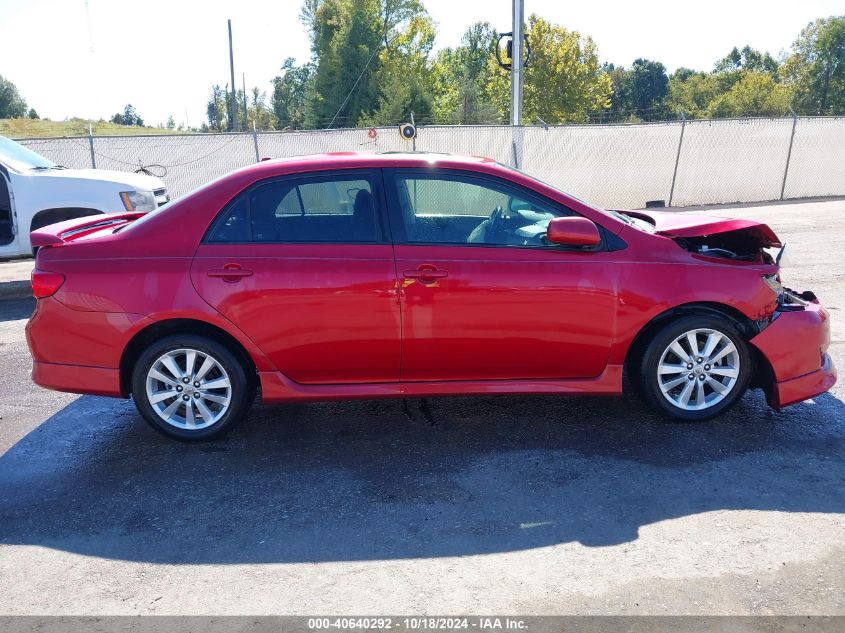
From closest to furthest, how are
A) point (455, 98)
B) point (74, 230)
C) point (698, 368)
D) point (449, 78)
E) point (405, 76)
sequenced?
point (698, 368) → point (74, 230) → point (405, 76) → point (455, 98) → point (449, 78)

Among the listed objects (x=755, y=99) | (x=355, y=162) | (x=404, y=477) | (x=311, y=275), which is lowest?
Result: (x=404, y=477)

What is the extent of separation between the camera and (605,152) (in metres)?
17.4

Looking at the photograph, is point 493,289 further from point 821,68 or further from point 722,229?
point 821,68

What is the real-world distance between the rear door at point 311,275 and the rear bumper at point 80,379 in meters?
0.80

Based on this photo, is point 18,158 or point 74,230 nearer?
point 74,230

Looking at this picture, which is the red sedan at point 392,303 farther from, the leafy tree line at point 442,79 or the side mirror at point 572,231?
the leafy tree line at point 442,79

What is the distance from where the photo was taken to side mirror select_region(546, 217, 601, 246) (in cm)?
439

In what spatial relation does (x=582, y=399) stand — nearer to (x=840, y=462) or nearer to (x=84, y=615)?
(x=840, y=462)

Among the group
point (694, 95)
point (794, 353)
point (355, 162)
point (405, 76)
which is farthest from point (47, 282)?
point (694, 95)

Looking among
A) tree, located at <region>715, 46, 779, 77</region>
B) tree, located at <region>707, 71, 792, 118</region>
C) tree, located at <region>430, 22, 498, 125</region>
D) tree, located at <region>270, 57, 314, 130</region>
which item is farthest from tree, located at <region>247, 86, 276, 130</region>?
tree, located at <region>715, 46, 779, 77</region>

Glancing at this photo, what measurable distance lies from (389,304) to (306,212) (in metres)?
0.77

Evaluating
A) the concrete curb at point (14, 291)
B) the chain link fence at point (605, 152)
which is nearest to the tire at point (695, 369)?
the concrete curb at point (14, 291)

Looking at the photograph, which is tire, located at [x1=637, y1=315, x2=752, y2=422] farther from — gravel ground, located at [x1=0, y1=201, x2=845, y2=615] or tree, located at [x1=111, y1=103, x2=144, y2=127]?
tree, located at [x1=111, y1=103, x2=144, y2=127]

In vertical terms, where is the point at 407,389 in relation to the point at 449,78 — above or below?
below
